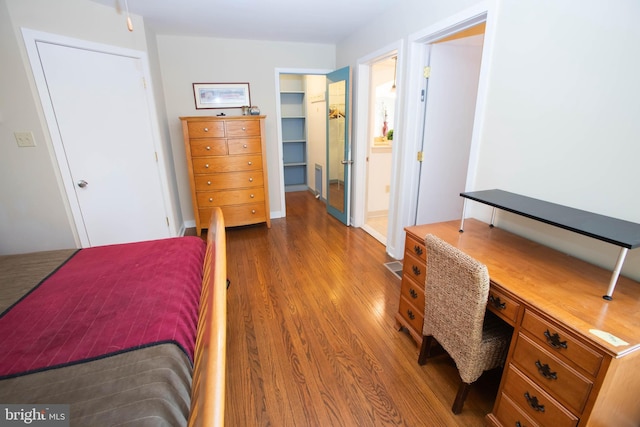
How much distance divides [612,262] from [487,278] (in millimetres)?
633

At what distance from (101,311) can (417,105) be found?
8.58ft

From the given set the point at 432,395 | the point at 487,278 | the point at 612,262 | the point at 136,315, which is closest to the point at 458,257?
the point at 487,278

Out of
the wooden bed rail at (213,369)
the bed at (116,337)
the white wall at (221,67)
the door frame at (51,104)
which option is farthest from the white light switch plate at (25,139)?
the wooden bed rail at (213,369)

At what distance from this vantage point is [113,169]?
2748 millimetres

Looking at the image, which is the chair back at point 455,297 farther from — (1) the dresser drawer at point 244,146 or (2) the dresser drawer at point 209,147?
(2) the dresser drawer at point 209,147

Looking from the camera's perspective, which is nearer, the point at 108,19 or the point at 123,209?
the point at 108,19

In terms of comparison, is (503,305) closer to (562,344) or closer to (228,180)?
(562,344)

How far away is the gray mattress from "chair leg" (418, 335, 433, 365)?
53.1 inches

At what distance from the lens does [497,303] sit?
1.27 meters

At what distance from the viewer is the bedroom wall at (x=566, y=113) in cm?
120

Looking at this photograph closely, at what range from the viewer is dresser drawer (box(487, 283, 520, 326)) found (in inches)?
46.9

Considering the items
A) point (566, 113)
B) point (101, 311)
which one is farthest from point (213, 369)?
point (566, 113)

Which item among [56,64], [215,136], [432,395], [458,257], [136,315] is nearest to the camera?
[136,315]

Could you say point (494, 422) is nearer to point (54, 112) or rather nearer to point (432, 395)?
point (432, 395)
